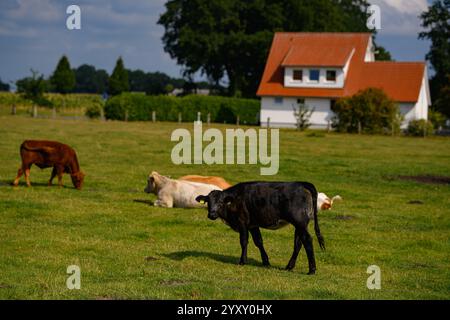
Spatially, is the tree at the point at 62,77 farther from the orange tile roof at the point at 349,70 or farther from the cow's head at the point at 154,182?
the cow's head at the point at 154,182

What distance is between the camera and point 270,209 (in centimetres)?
1155

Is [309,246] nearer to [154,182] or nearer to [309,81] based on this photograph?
[154,182]

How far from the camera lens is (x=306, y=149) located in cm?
3759

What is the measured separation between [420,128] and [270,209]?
4657 centimetres

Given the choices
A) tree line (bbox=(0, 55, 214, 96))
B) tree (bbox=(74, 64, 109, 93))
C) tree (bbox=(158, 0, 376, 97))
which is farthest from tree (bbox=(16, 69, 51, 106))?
tree (bbox=(74, 64, 109, 93))

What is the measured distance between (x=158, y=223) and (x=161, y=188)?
270cm

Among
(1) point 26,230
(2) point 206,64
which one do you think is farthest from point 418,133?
(1) point 26,230

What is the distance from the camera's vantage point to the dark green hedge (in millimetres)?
66062

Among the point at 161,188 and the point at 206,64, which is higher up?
the point at 206,64

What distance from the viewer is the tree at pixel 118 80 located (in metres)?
92.1

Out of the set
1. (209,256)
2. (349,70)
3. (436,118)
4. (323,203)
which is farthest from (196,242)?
(349,70)

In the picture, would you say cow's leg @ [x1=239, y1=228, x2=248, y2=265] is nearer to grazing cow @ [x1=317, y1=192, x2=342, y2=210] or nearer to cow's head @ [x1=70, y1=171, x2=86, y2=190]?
grazing cow @ [x1=317, y1=192, x2=342, y2=210]

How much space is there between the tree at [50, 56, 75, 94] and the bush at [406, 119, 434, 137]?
5268 cm
